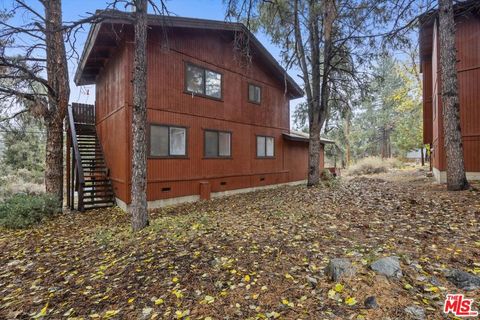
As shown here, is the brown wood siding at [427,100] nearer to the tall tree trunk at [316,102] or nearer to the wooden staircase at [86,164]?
the tall tree trunk at [316,102]

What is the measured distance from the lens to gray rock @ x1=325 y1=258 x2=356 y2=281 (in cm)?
328

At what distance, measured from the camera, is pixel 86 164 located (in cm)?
1156

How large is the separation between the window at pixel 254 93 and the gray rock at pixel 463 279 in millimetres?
11572

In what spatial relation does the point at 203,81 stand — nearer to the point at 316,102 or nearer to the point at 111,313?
the point at 316,102

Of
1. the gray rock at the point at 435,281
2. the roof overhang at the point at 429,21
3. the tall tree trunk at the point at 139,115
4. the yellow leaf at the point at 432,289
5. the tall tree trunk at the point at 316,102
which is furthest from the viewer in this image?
the tall tree trunk at the point at 316,102

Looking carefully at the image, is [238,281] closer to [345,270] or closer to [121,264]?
[345,270]

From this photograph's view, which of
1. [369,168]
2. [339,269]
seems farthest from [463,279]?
[369,168]

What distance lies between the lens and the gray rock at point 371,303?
2.72 meters

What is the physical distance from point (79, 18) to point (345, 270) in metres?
7.04

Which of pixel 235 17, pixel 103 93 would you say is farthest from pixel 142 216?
pixel 103 93

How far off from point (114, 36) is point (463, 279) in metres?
10.9

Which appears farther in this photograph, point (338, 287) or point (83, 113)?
point (83, 113)

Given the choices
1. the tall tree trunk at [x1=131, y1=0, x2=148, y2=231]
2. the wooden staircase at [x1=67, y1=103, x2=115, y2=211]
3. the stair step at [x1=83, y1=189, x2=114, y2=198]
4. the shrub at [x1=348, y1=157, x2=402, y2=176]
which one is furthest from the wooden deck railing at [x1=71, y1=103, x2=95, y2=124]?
the shrub at [x1=348, y1=157, x2=402, y2=176]

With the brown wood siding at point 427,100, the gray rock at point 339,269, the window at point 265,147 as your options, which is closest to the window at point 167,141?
the window at point 265,147
